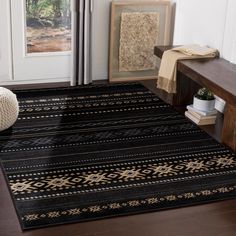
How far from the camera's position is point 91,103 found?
425 centimetres

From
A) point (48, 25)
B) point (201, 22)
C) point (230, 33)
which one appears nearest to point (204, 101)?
point (230, 33)

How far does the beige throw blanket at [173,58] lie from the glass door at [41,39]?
100 cm

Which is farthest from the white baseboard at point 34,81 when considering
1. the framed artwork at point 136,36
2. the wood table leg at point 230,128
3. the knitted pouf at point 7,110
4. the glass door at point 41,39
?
the wood table leg at point 230,128

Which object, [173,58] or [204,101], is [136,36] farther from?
[204,101]

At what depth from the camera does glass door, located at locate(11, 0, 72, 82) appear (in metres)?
4.52

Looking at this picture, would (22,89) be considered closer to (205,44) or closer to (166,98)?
(166,98)

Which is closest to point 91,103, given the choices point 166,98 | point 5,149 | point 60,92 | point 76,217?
point 60,92

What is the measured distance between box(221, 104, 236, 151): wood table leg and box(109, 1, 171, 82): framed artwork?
1.53m

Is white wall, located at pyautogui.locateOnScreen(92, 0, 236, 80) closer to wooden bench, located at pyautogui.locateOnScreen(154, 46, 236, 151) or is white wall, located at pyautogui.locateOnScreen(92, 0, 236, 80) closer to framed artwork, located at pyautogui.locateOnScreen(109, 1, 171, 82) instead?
framed artwork, located at pyautogui.locateOnScreen(109, 1, 171, 82)

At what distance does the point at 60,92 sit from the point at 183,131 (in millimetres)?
1257

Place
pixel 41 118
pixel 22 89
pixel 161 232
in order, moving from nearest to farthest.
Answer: pixel 161 232 < pixel 41 118 < pixel 22 89

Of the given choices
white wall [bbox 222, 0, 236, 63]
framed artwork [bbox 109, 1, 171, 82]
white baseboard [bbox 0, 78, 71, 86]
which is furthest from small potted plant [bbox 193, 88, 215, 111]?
white baseboard [bbox 0, 78, 71, 86]

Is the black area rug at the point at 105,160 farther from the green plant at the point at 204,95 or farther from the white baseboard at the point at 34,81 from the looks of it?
the white baseboard at the point at 34,81

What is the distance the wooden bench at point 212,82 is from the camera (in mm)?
3480
